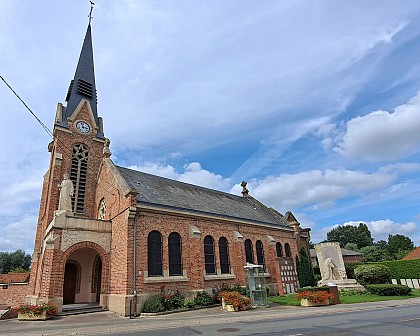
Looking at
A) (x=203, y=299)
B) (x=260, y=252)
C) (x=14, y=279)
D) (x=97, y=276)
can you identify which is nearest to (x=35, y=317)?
(x=97, y=276)

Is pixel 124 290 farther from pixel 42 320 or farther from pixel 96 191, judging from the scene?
pixel 96 191

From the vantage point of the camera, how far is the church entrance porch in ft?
66.7

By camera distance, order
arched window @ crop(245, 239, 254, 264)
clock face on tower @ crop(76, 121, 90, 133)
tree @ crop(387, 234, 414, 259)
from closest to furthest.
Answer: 1. arched window @ crop(245, 239, 254, 264)
2. clock face on tower @ crop(76, 121, 90, 133)
3. tree @ crop(387, 234, 414, 259)

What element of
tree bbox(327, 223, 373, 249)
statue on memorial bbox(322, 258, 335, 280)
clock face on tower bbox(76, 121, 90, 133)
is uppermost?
clock face on tower bbox(76, 121, 90, 133)

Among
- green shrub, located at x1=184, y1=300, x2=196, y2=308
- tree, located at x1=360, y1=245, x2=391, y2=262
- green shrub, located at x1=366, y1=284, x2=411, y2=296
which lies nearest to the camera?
green shrub, located at x1=184, y1=300, x2=196, y2=308

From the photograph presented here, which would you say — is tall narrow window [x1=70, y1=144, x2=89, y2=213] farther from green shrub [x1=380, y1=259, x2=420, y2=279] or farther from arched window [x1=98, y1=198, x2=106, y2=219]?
green shrub [x1=380, y1=259, x2=420, y2=279]

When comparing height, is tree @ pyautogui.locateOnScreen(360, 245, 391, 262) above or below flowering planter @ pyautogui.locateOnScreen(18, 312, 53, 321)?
above

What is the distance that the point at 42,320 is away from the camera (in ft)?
46.7

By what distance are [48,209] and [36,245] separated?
3.21m

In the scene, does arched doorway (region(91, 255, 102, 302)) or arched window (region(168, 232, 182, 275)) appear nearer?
arched window (region(168, 232, 182, 275))

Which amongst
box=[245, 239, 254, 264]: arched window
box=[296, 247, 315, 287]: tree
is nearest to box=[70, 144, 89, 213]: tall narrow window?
box=[245, 239, 254, 264]: arched window

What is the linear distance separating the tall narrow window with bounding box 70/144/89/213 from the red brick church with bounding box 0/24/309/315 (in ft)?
0.25

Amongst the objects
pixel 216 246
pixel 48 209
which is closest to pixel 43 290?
pixel 48 209

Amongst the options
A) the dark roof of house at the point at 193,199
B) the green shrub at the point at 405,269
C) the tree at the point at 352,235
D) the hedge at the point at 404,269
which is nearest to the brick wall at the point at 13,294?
the dark roof of house at the point at 193,199
